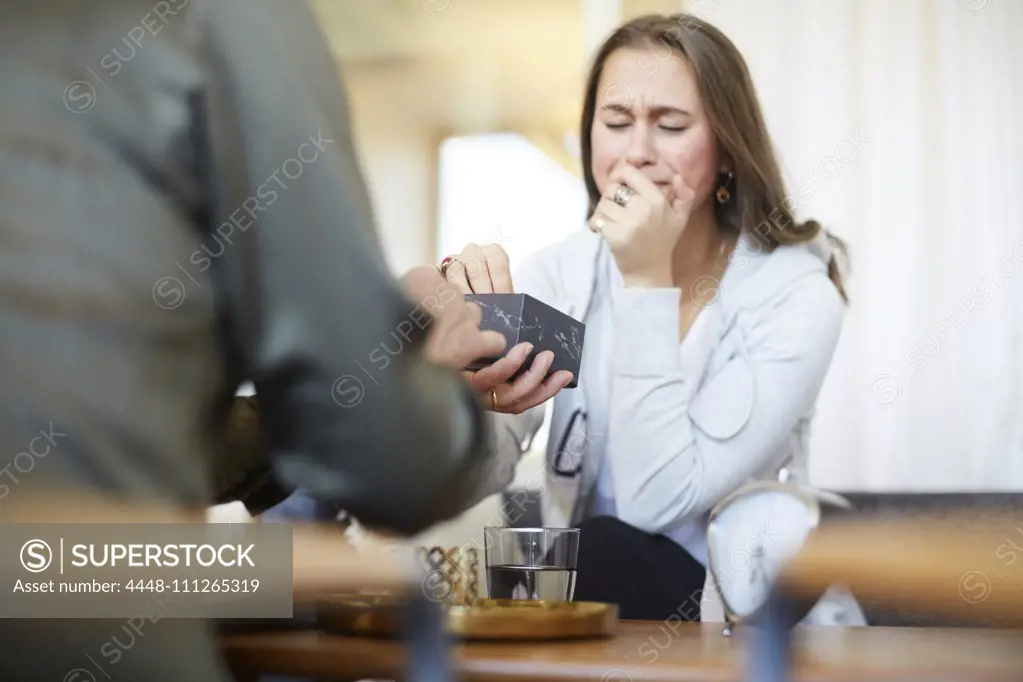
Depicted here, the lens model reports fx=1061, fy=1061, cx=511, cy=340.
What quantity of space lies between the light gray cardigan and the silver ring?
0.27ft

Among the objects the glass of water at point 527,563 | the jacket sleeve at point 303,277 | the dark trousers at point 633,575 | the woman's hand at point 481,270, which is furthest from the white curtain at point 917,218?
the jacket sleeve at point 303,277

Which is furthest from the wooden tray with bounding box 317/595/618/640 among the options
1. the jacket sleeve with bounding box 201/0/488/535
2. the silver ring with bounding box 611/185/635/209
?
the silver ring with bounding box 611/185/635/209

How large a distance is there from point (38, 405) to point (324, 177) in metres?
0.11

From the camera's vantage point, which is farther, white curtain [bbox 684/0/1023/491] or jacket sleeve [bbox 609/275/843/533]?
white curtain [bbox 684/0/1023/491]

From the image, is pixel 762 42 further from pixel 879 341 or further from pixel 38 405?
pixel 38 405

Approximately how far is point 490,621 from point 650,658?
8cm

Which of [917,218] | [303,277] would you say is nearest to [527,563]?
[303,277]

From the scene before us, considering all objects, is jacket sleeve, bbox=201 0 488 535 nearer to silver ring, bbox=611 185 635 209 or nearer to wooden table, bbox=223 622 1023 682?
wooden table, bbox=223 622 1023 682

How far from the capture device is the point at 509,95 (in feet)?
7.17

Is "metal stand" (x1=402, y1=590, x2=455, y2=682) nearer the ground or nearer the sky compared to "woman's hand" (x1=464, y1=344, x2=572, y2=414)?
nearer the ground

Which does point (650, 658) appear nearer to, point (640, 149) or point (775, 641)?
point (775, 641)

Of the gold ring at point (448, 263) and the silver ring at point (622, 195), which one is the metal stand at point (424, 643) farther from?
the silver ring at point (622, 195)

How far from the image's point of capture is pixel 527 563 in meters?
0.58

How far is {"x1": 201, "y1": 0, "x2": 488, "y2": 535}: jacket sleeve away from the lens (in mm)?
347
